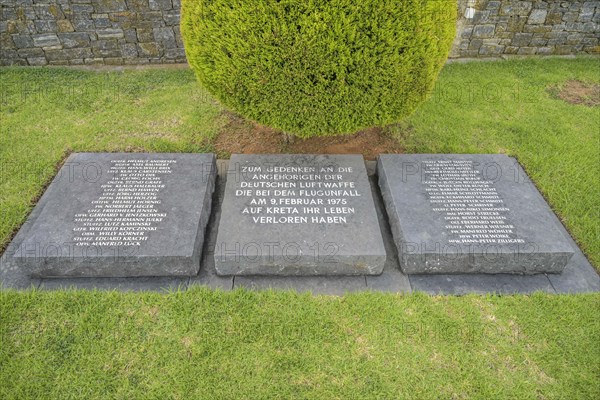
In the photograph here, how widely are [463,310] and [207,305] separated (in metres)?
2.31

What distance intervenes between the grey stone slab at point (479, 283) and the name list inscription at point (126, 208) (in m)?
2.68

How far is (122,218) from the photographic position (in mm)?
3945

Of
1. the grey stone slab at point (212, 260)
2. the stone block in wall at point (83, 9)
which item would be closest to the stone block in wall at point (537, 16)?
the grey stone slab at point (212, 260)

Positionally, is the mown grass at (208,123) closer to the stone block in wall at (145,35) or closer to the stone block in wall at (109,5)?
the stone block in wall at (145,35)

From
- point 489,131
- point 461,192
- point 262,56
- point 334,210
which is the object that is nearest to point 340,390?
point 334,210

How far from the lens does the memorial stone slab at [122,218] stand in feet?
11.9

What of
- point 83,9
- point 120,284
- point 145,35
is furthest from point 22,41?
point 120,284

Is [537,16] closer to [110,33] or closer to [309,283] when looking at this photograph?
[309,283]

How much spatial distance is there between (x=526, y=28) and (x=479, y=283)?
19.2 ft

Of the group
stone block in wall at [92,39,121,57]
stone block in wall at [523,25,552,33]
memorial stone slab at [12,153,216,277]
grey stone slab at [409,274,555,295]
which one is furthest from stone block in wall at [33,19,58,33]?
stone block in wall at [523,25,552,33]

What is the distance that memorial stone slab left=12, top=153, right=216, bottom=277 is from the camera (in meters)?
3.63

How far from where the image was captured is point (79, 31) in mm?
6707

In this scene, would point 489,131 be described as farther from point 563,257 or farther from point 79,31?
point 79,31

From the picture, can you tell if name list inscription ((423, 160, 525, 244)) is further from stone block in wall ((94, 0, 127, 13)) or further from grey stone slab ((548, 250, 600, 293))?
stone block in wall ((94, 0, 127, 13))
